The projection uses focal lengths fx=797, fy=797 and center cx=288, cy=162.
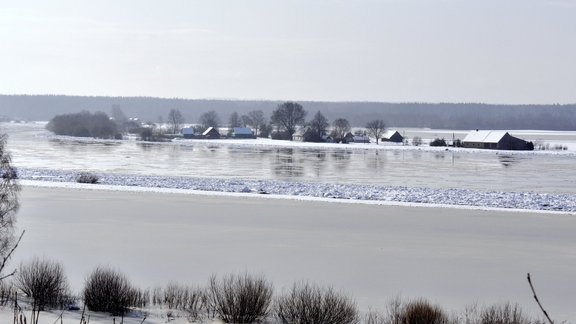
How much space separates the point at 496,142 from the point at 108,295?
73338mm

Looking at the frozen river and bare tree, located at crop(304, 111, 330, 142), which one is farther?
bare tree, located at crop(304, 111, 330, 142)

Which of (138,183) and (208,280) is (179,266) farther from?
(138,183)

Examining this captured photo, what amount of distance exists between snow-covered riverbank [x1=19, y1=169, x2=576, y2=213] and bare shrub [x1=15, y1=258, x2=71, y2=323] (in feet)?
58.2

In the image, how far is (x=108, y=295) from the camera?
11.5 meters

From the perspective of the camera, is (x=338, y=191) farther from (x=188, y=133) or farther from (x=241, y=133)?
(x=241, y=133)

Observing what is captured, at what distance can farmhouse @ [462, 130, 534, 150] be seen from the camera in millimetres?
79312

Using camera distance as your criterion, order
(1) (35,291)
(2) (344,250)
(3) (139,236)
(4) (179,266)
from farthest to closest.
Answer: (3) (139,236), (2) (344,250), (4) (179,266), (1) (35,291)

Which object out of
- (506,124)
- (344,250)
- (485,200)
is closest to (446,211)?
(485,200)

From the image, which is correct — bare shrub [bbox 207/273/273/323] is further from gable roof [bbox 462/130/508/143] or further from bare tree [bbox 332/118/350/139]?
bare tree [bbox 332/118/350/139]

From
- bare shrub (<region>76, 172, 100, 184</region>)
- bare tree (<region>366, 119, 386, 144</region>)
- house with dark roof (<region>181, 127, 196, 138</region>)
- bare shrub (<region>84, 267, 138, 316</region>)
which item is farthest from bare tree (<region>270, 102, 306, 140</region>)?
bare shrub (<region>84, 267, 138, 316</region>)

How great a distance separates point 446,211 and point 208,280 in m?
14.5

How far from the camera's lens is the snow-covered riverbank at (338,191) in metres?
28.9

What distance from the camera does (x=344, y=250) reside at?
1736 centimetres

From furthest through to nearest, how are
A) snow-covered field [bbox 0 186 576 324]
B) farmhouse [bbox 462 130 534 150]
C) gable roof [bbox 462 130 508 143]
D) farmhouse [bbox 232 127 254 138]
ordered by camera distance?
1. farmhouse [bbox 232 127 254 138]
2. gable roof [bbox 462 130 508 143]
3. farmhouse [bbox 462 130 534 150]
4. snow-covered field [bbox 0 186 576 324]
